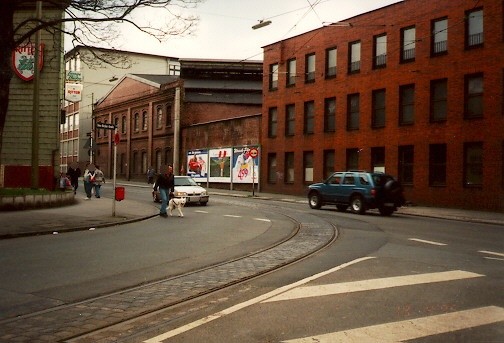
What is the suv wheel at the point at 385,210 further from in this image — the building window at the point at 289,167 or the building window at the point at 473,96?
the building window at the point at 289,167

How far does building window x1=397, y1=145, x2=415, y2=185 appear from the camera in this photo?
102ft

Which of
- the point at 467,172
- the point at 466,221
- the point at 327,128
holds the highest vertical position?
the point at 327,128

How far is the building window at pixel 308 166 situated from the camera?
38.5 meters

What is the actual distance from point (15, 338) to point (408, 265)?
644cm

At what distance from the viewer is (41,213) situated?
1873 cm

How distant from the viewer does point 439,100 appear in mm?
29891

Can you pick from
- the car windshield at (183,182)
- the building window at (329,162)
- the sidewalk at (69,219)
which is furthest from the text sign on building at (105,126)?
the building window at (329,162)

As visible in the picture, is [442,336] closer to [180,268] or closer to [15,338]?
[15,338]

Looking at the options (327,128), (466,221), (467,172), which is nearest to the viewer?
(466,221)

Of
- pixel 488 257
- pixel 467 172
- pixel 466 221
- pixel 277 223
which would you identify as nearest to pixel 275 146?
pixel 467 172

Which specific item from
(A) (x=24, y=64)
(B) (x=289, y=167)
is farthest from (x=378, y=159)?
(A) (x=24, y=64)

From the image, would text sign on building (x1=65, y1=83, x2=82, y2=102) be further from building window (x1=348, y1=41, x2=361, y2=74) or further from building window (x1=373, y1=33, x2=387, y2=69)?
building window (x1=373, y1=33, x2=387, y2=69)

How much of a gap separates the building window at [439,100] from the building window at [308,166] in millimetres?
10359

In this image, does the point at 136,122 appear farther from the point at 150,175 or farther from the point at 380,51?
the point at 380,51
